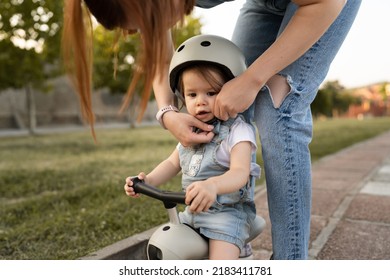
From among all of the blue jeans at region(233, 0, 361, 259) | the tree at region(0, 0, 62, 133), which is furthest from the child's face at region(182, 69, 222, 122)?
the tree at region(0, 0, 62, 133)

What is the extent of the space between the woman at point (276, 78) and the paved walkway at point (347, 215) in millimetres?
800

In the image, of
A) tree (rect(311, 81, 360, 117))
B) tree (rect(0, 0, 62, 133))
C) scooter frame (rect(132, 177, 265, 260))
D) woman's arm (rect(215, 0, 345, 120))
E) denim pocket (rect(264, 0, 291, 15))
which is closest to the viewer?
woman's arm (rect(215, 0, 345, 120))

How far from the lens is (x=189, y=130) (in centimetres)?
167

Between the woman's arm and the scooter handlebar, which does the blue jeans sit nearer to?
the woman's arm

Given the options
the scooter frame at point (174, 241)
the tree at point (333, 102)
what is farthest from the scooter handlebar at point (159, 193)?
the tree at point (333, 102)

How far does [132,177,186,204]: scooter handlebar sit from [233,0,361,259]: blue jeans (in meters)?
0.42

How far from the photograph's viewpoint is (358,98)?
44438mm

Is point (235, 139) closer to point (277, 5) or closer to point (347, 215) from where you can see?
point (277, 5)

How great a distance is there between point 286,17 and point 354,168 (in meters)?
4.35

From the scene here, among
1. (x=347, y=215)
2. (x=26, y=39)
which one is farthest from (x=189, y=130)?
(x=26, y=39)

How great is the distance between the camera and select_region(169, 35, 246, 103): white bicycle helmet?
1614 millimetres

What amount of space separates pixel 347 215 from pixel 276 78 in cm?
186
